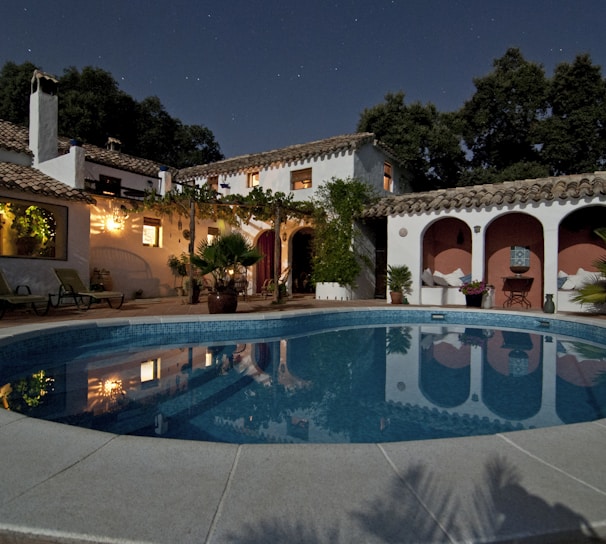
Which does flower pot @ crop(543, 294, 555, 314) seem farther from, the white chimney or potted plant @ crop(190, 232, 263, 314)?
the white chimney

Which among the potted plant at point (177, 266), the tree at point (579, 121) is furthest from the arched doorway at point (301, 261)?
the tree at point (579, 121)

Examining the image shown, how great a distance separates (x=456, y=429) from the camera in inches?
137

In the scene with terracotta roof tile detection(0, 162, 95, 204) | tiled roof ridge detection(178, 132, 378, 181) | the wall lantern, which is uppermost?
tiled roof ridge detection(178, 132, 378, 181)

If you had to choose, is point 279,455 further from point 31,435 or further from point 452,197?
point 452,197

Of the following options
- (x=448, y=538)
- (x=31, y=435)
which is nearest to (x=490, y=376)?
(x=448, y=538)

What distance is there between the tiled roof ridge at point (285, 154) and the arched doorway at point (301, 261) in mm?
3434

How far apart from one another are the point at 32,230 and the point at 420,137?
1970cm

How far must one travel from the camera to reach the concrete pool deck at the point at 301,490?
1.58m

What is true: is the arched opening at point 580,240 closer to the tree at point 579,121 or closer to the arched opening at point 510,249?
the arched opening at point 510,249

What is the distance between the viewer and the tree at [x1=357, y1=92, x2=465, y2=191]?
22391 mm

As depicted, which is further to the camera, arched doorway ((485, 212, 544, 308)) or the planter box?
the planter box

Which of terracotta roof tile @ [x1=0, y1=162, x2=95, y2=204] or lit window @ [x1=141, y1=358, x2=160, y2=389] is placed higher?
terracotta roof tile @ [x1=0, y1=162, x2=95, y2=204]

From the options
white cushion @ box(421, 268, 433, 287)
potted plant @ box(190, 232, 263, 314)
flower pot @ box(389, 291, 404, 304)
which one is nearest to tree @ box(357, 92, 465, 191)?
white cushion @ box(421, 268, 433, 287)

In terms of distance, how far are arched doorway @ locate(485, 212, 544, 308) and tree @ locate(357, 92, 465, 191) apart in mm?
9088
